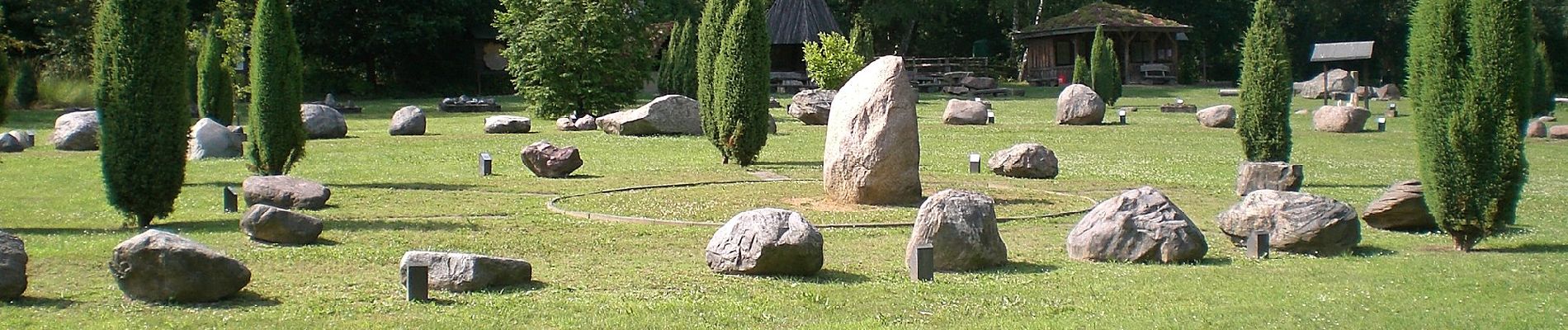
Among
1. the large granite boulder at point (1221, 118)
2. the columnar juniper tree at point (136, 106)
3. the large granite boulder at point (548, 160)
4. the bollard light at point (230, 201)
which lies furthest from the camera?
the large granite boulder at point (1221, 118)

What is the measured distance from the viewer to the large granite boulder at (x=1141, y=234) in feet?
40.8

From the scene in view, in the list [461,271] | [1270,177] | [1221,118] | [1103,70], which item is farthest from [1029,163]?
[1103,70]

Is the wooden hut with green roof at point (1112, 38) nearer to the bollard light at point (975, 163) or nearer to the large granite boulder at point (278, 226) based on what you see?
the bollard light at point (975, 163)

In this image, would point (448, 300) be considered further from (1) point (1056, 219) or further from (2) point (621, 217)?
(1) point (1056, 219)

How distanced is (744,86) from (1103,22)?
38.5 m

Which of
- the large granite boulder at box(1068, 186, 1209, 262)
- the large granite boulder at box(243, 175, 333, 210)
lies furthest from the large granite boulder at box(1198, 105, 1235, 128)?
the large granite boulder at box(243, 175, 333, 210)

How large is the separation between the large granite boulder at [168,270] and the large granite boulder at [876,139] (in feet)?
27.6

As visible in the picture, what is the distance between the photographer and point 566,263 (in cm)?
1255

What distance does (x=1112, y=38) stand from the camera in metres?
62.7

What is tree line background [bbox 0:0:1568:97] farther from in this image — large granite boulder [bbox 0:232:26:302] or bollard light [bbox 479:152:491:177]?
large granite boulder [bbox 0:232:26:302]

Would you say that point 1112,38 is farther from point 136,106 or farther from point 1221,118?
point 136,106

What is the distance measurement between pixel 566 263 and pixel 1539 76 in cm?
3279

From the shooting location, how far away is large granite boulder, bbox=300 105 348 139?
3081 centimetres

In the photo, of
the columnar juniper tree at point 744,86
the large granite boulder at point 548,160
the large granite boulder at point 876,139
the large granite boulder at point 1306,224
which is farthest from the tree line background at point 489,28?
the large granite boulder at point 1306,224
